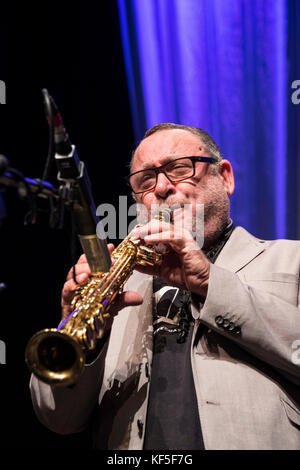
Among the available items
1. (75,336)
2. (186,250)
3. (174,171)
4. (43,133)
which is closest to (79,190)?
(75,336)

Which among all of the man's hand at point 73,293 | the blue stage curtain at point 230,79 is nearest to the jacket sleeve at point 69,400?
the man's hand at point 73,293

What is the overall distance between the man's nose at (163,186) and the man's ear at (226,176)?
18.4 inches

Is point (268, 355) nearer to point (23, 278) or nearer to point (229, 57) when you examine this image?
point (23, 278)

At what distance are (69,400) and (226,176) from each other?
173 centimetres

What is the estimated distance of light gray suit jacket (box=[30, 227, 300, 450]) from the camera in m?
1.44

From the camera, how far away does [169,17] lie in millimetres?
2932

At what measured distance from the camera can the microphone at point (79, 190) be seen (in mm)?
892

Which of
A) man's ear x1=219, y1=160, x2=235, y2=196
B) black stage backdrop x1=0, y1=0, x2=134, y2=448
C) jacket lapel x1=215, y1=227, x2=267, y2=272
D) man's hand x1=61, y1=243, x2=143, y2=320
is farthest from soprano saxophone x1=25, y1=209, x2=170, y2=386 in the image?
man's ear x1=219, y1=160, x2=235, y2=196

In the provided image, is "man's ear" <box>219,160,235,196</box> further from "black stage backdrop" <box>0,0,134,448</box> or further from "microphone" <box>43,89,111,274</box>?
"microphone" <box>43,89,111,274</box>

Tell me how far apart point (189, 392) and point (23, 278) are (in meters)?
1.31

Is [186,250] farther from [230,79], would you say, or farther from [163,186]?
[230,79]

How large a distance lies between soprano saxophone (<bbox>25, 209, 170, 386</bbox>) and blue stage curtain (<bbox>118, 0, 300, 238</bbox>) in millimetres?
1626

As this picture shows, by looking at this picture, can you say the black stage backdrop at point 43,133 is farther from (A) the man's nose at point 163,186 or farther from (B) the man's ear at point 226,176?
(B) the man's ear at point 226,176
